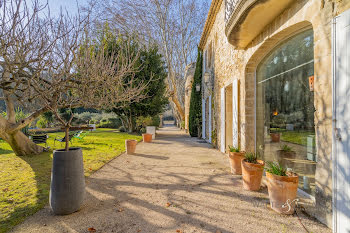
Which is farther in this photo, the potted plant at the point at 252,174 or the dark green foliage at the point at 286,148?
the dark green foliage at the point at 286,148

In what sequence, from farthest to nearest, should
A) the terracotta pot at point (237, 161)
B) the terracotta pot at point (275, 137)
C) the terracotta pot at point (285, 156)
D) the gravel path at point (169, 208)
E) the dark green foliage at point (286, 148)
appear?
the terracotta pot at point (237, 161)
the terracotta pot at point (275, 137)
the dark green foliage at point (286, 148)
the terracotta pot at point (285, 156)
the gravel path at point (169, 208)

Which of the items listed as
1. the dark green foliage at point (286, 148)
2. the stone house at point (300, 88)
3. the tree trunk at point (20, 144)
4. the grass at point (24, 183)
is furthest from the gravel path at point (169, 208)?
the tree trunk at point (20, 144)

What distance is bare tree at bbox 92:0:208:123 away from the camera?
1367 cm

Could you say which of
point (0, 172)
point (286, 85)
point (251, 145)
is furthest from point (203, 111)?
point (0, 172)

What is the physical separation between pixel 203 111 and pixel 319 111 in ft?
30.4

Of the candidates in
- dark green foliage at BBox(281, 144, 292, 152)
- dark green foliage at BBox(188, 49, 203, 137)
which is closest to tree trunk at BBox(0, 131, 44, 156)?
dark green foliage at BBox(281, 144, 292, 152)

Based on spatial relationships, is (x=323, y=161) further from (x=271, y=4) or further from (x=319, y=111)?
(x=271, y=4)

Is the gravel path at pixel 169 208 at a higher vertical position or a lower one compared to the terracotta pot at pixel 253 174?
lower

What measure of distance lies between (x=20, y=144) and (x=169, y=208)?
5.87 metres

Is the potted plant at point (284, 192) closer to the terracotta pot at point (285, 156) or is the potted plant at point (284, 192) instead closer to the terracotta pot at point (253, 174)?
the terracotta pot at point (253, 174)

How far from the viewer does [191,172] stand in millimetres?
4578

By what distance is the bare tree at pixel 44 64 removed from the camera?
293 centimetres

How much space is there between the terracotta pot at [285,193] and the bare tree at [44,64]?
10.2 feet

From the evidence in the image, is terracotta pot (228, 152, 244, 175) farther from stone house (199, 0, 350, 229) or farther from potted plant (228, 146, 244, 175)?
stone house (199, 0, 350, 229)
